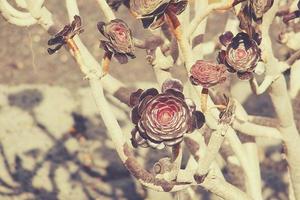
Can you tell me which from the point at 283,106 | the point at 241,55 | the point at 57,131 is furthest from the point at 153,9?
the point at 57,131

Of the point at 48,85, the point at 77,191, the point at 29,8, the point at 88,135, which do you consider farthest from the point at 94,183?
the point at 29,8

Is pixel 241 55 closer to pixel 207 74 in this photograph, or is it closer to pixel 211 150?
pixel 207 74

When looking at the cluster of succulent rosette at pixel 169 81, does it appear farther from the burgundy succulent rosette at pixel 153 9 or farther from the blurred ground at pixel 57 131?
the blurred ground at pixel 57 131

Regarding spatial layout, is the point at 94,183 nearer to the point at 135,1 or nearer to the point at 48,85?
the point at 48,85

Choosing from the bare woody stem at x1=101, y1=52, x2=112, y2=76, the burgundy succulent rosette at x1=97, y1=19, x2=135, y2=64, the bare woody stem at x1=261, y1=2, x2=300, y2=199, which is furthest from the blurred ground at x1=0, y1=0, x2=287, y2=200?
the burgundy succulent rosette at x1=97, y1=19, x2=135, y2=64

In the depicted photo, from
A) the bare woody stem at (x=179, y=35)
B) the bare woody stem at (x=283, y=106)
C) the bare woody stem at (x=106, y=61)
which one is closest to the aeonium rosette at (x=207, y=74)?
the bare woody stem at (x=179, y=35)

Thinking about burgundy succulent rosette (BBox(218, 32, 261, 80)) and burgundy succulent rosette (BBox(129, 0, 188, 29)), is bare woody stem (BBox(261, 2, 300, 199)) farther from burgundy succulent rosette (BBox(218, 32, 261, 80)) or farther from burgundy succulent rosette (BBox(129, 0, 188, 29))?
burgundy succulent rosette (BBox(129, 0, 188, 29))
